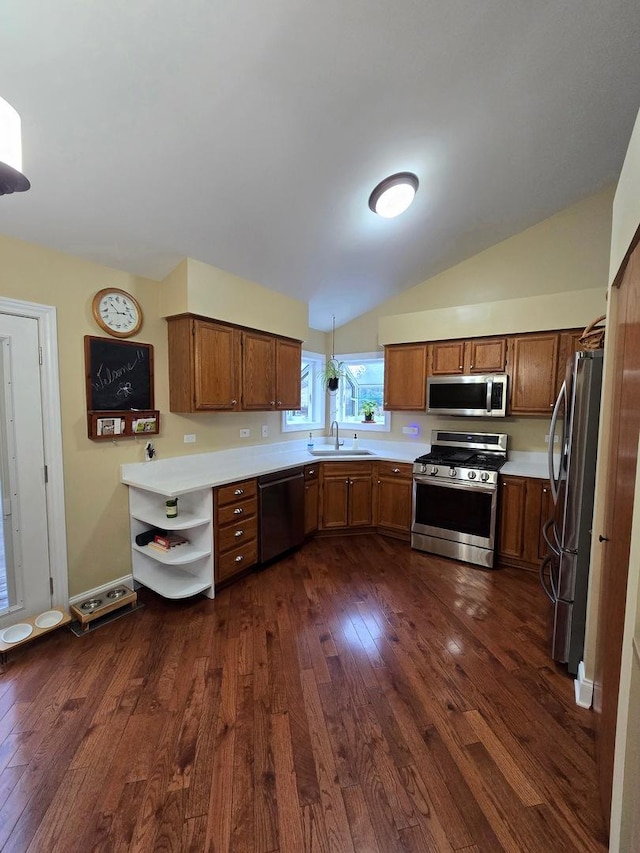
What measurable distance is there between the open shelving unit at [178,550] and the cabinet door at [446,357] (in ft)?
8.44

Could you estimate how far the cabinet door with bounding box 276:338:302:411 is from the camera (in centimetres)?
359

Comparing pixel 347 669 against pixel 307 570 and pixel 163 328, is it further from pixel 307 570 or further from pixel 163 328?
pixel 163 328

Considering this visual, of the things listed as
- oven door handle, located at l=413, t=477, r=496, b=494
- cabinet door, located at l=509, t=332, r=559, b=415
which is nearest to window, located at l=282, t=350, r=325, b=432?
oven door handle, located at l=413, t=477, r=496, b=494

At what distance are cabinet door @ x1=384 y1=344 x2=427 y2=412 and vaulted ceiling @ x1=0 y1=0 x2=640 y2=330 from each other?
4.25 ft

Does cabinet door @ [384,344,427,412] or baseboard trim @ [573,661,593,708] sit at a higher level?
cabinet door @ [384,344,427,412]

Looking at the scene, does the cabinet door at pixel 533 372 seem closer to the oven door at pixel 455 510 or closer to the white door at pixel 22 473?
the oven door at pixel 455 510

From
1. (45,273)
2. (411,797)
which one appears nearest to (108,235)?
(45,273)

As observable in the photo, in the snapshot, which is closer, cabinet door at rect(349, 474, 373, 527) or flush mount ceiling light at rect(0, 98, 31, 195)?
flush mount ceiling light at rect(0, 98, 31, 195)

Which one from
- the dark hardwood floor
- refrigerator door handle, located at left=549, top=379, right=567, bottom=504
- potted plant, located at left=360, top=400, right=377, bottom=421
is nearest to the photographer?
the dark hardwood floor

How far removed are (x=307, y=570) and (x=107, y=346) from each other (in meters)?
2.45

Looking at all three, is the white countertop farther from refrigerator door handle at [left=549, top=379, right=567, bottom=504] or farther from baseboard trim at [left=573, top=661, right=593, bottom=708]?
baseboard trim at [left=573, top=661, right=593, bottom=708]

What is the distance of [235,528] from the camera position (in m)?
2.84

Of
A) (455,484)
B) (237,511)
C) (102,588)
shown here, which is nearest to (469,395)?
(455,484)

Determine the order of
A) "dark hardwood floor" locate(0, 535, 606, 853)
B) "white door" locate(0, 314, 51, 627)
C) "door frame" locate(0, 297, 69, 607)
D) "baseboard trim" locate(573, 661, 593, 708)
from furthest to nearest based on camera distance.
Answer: "door frame" locate(0, 297, 69, 607)
"white door" locate(0, 314, 51, 627)
"baseboard trim" locate(573, 661, 593, 708)
"dark hardwood floor" locate(0, 535, 606, 853)
